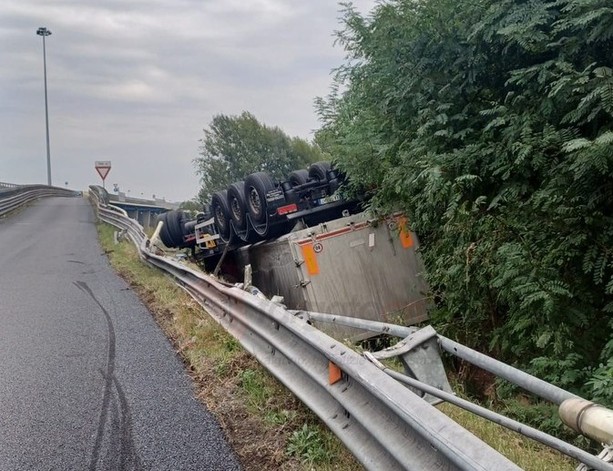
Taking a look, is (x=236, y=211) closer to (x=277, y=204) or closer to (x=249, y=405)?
(x=277, y=204)

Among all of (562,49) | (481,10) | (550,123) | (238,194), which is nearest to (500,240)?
(550,123)

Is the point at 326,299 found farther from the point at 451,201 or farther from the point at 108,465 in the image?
the point at 108,465

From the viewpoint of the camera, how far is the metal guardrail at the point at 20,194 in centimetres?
2741

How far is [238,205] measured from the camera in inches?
348

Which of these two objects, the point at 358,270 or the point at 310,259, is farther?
the point at 358,270

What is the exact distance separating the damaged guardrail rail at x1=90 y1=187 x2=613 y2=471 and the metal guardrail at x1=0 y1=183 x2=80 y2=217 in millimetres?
26168

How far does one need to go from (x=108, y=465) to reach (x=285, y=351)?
104 centimetres

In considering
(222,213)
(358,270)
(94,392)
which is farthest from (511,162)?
(222,213)

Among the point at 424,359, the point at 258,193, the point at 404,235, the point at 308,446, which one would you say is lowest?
the point at 308,446

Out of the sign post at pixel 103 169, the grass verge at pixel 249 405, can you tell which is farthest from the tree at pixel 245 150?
the grass verge at pixel 249 405

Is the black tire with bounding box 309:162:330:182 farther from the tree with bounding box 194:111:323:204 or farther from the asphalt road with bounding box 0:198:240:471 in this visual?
the tree with bounding box 194:111:323:204

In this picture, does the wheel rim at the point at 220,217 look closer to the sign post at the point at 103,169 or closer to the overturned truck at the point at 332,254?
the overturned truck at the point at 332,254

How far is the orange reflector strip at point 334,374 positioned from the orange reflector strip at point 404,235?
4816 millimetres

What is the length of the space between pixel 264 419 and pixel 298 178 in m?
6.11
